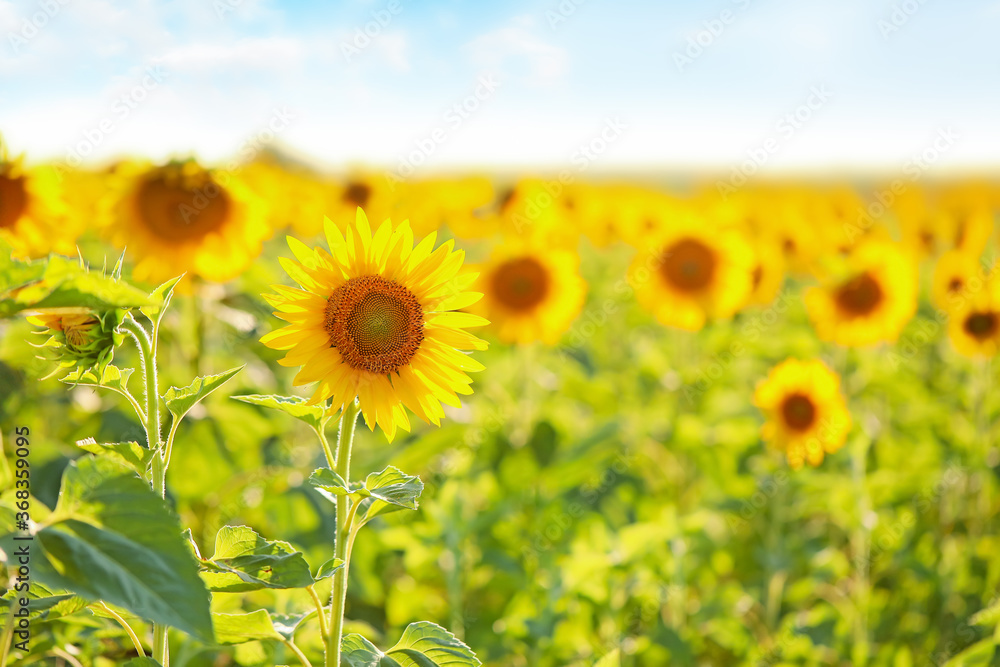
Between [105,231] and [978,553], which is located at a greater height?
[105,231]

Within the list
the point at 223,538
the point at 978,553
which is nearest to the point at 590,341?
the point at 978,553

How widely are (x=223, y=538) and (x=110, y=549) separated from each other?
251 millimetres

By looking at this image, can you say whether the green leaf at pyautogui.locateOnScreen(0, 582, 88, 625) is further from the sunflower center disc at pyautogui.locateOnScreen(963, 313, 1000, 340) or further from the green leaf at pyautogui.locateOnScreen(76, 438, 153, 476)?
the sunflower center disc at pyautogui.locateOnScreen(963, 313, 1000, 340)

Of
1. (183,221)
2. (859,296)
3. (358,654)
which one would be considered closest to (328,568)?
(358,654)

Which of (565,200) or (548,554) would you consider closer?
(548,554)

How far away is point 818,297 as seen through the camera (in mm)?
4141

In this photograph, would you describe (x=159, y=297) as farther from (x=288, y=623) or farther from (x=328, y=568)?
(x=288, y=623)

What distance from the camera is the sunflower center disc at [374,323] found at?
1.31 m

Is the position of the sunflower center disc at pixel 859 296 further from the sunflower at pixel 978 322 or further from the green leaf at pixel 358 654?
the green leaf at pixel 358 654

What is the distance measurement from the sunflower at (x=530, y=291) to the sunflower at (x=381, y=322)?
253cm

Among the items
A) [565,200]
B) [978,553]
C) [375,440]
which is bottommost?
[978,553]

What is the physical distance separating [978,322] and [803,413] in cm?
114

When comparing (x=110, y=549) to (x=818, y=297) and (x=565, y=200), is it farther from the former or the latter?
(x=565, y=200)

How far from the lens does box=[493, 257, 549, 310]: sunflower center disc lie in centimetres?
405
